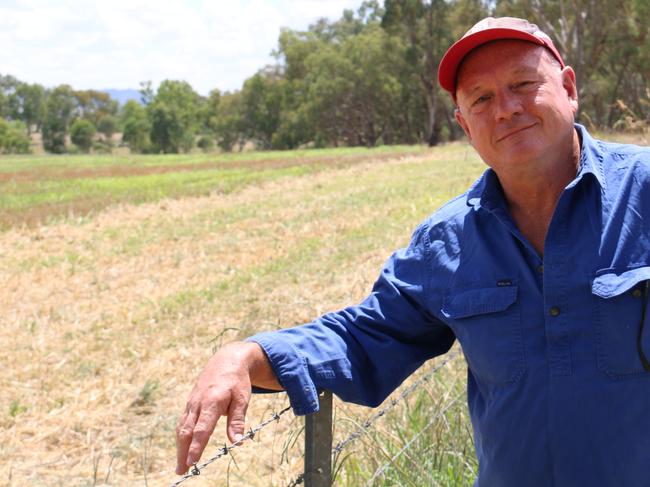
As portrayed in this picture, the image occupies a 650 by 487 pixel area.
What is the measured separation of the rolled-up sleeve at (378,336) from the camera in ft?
6.93

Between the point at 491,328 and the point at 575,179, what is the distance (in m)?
0.42

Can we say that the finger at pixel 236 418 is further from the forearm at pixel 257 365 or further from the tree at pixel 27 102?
the tree at pixel 27 102

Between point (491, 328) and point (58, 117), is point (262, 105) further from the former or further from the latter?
point (491, 328)

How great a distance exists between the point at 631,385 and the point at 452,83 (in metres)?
0.94

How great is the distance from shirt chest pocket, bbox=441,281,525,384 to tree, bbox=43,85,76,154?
10659 cm

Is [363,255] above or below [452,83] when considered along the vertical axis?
below

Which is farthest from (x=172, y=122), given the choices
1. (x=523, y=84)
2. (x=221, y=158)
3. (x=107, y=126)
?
(x=523, y=84)

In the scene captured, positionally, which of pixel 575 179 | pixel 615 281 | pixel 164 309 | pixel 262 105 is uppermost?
pixel 262 105

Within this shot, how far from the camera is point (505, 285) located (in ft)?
6.55

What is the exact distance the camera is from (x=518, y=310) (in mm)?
1965

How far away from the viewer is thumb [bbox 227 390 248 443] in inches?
71.9

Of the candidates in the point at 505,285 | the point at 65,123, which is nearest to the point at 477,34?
the point at 505,285

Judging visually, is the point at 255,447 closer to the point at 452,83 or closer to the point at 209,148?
the point at 452,83

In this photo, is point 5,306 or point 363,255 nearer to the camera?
point 5,306
